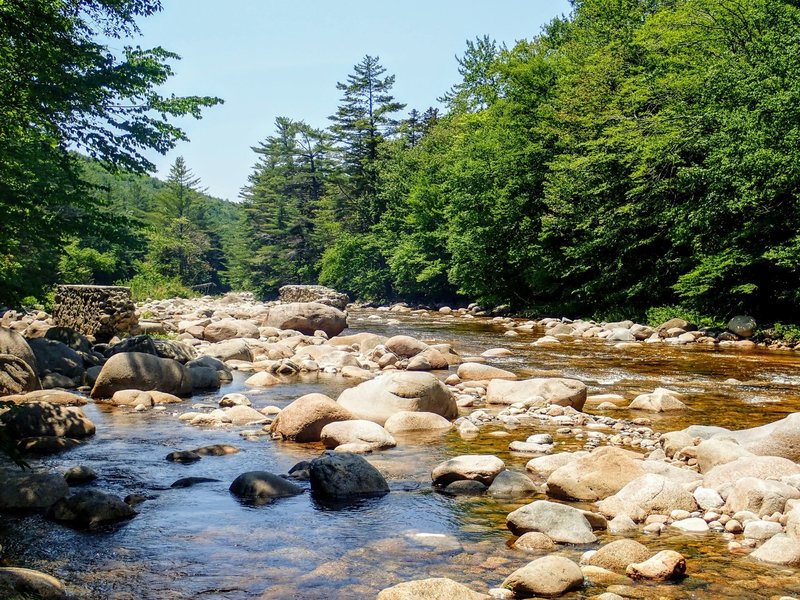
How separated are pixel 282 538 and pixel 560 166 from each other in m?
24.1

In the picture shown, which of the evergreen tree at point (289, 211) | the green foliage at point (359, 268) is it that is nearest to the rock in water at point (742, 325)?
the green foliage at point (359, 268)

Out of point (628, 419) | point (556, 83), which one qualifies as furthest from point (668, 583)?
point (556, 83)

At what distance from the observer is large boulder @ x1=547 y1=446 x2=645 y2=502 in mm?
6340

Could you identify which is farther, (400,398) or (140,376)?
(140,376)

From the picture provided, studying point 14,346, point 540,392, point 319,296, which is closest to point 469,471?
point 540,392

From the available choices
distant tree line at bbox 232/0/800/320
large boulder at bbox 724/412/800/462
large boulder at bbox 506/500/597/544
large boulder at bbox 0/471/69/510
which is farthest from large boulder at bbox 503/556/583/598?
distant tree line at bbox 232/0/800/320

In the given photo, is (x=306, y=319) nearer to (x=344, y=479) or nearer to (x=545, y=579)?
(x=344, y=479)

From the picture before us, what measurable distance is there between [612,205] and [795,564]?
73.0ft

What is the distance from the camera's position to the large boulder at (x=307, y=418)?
8.89 meters

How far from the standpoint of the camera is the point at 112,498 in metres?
5.82

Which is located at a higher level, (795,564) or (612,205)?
(612,205)

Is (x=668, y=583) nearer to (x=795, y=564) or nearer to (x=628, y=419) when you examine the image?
(x=795, y=564)

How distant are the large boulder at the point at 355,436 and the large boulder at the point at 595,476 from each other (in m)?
2.35

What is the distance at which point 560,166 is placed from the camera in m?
27.2
